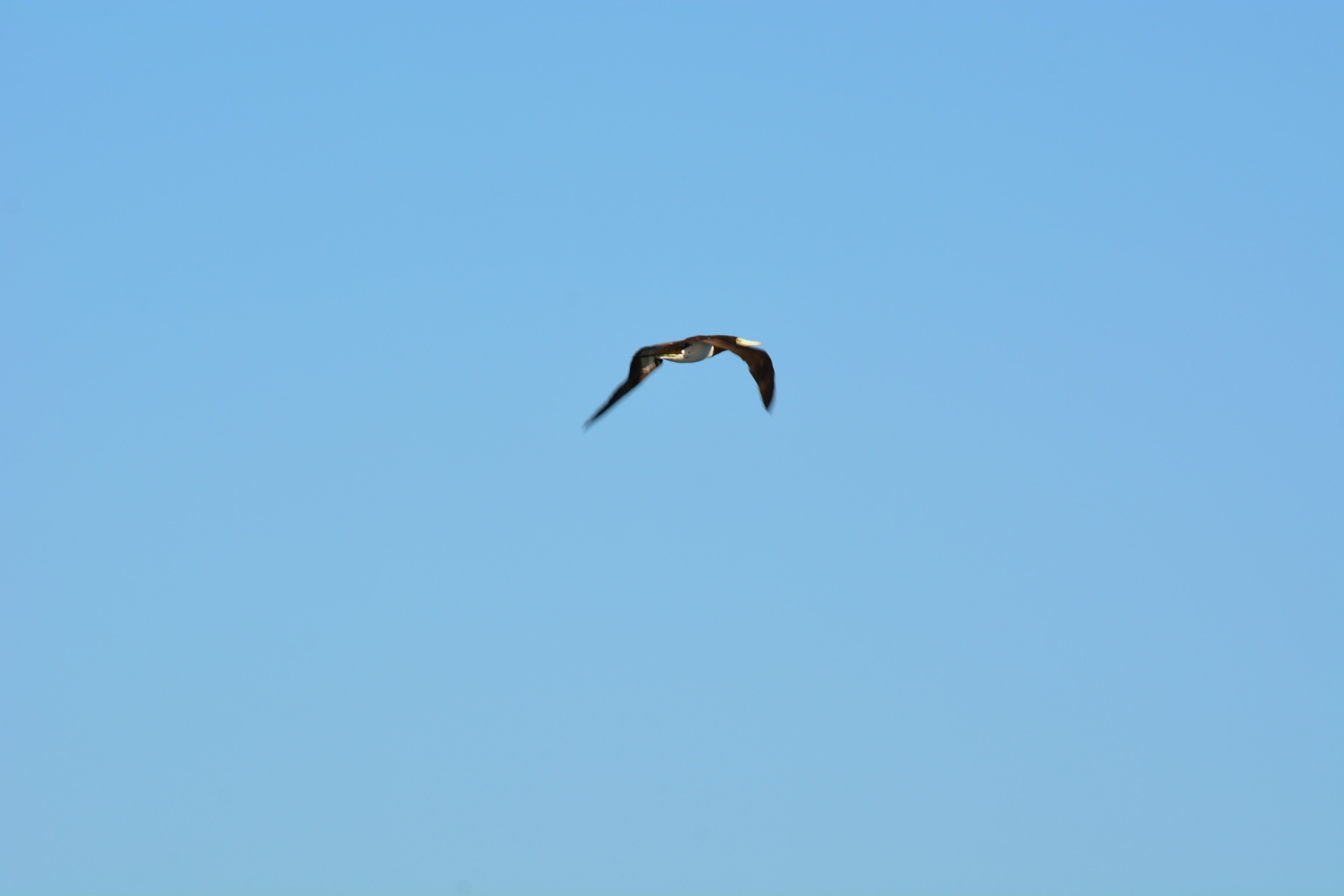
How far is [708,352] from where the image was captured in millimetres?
44750

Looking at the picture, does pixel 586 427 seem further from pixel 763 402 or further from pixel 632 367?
pixel 763 402

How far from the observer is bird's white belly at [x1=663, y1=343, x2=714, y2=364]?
141 ft

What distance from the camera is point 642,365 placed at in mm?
41438

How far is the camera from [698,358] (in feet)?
145

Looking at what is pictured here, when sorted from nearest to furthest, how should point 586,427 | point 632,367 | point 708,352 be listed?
1. point 586,427
2. point 632,367
3. point 708,352

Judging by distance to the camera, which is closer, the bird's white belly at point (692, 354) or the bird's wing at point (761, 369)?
the bird's white belly at point (692, 354)

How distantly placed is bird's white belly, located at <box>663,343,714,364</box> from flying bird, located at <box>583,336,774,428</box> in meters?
0.01

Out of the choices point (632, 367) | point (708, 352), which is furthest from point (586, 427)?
point (708, 352)

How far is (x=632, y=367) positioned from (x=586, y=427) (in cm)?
675

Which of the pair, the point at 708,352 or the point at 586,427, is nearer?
the point at 586,427

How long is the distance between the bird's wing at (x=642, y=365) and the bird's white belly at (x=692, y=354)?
266 mm

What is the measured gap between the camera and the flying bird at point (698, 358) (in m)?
41.1

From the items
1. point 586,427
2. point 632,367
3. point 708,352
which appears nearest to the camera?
point 586,427

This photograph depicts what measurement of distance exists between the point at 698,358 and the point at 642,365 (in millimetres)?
3329
